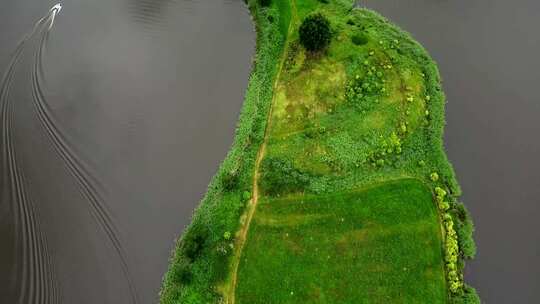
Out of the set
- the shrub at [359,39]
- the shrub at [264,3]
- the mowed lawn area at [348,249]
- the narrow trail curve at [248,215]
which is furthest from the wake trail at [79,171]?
the shrub at [359,39]

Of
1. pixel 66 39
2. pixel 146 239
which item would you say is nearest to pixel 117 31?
pixel 66 39

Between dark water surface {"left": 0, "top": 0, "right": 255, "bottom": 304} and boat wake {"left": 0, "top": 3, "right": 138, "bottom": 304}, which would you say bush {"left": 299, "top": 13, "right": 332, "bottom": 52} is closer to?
dark water surface {"left": 0, "top": 0, "right": 255, "bottom": 304}

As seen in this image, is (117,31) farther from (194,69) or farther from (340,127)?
(340,127)

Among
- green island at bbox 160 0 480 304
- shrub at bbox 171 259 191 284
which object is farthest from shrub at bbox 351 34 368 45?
shrub at bbox 171 259 191 284

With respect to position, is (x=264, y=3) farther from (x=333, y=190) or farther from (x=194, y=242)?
(x=194, y=242)

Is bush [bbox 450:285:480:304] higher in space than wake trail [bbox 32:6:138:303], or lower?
lower

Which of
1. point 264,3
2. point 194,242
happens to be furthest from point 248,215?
point 264,3

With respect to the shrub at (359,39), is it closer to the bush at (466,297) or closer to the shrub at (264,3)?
the shrub at (264,3)
